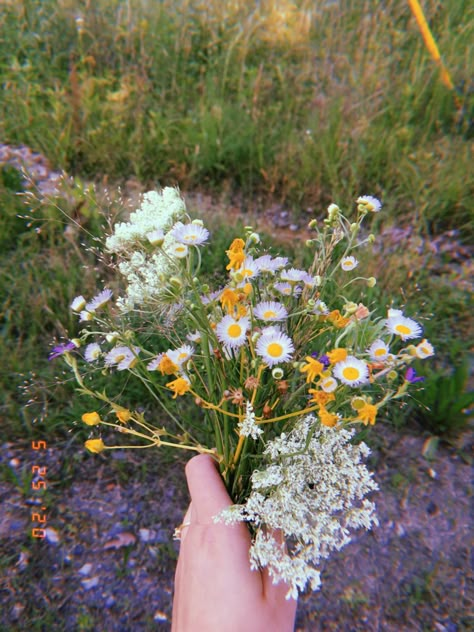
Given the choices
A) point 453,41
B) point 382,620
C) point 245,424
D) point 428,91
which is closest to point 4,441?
point 245,424

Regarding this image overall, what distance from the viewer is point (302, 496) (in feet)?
3.15

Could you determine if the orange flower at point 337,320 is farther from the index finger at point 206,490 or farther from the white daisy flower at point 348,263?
the index finger at point 206,490

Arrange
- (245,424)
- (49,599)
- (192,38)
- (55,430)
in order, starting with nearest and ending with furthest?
(245,424) → (49,599) → (55,430) → (192,38)

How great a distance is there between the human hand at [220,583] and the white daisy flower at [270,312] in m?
0.45

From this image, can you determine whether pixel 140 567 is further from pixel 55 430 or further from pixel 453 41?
pixel 453 41

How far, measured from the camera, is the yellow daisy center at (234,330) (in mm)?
908

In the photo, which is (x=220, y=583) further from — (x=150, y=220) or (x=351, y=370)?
(x=150, y=220)

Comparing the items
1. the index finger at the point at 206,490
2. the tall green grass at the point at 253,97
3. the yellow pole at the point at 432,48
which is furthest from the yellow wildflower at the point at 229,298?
the yellow pole at the point at 432,48

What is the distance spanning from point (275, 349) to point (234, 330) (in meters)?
0.09

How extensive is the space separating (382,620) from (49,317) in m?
1.58

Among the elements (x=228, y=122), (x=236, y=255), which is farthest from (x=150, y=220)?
(x=228, y=122)

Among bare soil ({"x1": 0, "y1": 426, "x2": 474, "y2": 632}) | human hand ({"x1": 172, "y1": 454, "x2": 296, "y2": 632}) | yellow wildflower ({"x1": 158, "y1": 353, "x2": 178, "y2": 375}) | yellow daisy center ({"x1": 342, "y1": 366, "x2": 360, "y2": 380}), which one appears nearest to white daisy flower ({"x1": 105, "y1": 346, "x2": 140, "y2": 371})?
yellow wildflower ({"x1": 158, "y1": 353, "x2": 178, "y2": 375})

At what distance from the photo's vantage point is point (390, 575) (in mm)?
1517

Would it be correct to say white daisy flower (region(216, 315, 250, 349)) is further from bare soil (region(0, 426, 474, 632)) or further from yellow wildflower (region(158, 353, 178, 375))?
bare soil (region(0, 426, 474, 632))
